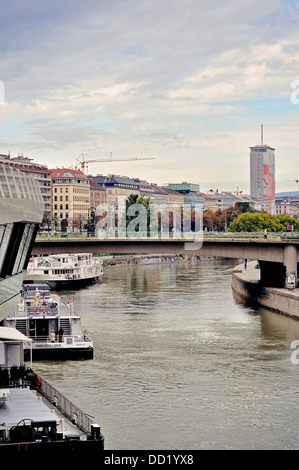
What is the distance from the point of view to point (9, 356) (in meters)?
30.8

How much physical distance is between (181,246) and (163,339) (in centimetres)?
2043

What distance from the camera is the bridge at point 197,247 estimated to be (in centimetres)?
6038

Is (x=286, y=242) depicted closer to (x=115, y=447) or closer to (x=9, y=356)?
(x=9, y=356)

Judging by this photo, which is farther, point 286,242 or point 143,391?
point 286,242

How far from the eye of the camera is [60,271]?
82375 millimetres

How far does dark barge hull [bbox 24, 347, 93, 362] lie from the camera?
36750mm

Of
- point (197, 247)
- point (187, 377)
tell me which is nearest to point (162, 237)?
point (197, 247)

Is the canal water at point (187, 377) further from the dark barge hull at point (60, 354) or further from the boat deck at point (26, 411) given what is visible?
the boat deck at point (26, 411)

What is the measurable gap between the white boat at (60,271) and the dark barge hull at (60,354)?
42.6 m

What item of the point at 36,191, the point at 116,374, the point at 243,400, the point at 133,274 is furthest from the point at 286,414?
the point at 133,274

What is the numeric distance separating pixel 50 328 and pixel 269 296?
21678mm

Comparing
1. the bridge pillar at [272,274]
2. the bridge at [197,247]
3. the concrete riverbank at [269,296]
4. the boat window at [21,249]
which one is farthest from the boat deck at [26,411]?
the bridge pillar at [272,274]

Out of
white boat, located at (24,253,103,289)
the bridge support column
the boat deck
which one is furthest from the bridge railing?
the boat deck

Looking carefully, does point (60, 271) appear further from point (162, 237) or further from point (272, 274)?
point (272, 274)
